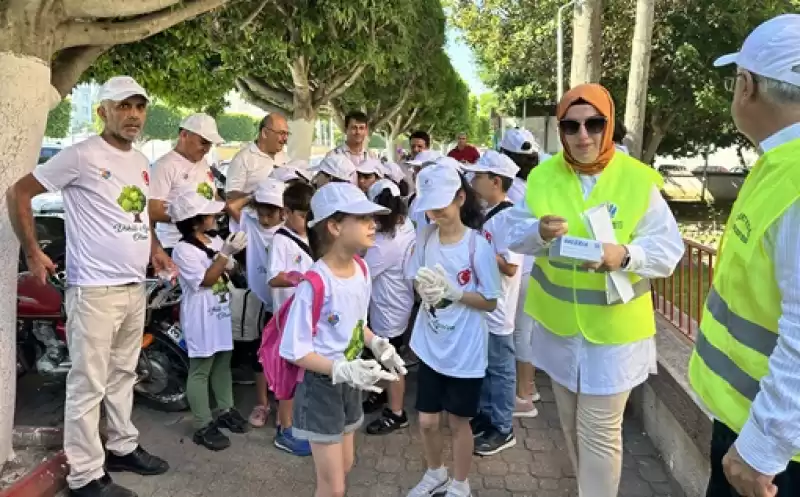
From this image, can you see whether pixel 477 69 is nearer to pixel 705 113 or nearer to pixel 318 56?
pixel 705 113

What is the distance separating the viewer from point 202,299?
158 inches

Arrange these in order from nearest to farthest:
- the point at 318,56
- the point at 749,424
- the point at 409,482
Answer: the point at 749,424, the point at 409,482, the point at 318,56

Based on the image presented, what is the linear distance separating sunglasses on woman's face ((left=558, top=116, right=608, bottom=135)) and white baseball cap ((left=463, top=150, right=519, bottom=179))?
136 cm

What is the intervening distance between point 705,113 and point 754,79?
16703 millimetres

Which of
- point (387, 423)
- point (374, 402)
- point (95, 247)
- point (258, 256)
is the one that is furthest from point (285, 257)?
point (374, 402)

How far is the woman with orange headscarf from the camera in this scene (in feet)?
8.33

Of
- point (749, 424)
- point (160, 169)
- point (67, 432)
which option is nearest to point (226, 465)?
point (67, 432)

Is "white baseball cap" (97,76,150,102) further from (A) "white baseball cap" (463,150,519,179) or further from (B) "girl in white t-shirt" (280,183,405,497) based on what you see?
(A) "white baseball cap" (463,150,519,179)

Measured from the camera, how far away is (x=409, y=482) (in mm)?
3693

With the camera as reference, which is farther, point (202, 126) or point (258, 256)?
point (202, 126)

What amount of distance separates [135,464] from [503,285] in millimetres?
2418

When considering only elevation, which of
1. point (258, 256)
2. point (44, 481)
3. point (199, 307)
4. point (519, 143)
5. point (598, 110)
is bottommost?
point (44, 481)

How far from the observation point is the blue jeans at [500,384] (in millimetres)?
3971

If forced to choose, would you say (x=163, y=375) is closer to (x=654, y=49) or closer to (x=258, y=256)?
(x=258, y=256)
